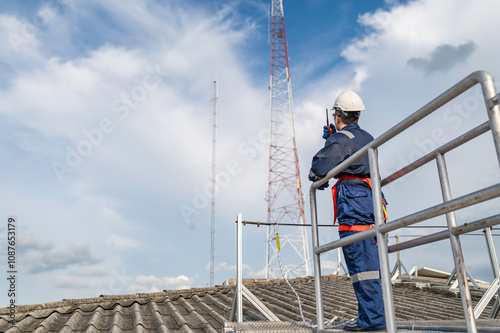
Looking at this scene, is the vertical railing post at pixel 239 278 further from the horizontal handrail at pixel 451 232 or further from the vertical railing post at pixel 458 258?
the vertical railing post at pixel 458 258

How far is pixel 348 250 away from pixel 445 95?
1.43 metres

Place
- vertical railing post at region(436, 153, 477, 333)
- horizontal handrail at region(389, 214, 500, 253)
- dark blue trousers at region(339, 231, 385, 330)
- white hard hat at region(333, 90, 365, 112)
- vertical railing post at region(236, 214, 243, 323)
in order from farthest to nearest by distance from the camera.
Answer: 1. vertical railing post at region(236, 214, 243, 323)
2. white hard hat at region(333, 90, 365, 112)
3. dark blue trousers at region(339, 231, 385, 330)
4. vertical railing post at region(436, 153, 477, 333)
5. horizontal handrail at region(389, 214, 500, 253)

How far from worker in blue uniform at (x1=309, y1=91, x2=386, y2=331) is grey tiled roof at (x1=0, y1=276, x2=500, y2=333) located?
165 centimetres

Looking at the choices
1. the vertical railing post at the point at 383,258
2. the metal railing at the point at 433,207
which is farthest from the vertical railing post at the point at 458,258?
the vertical railing post at the point at 383,258

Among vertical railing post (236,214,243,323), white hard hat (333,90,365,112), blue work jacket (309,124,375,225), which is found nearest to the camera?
blue work jacket (309,124,375,225)

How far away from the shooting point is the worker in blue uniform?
9.27ft

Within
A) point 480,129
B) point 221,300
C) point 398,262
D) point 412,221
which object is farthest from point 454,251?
point 398,262

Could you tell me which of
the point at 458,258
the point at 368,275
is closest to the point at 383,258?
the point at 458,258

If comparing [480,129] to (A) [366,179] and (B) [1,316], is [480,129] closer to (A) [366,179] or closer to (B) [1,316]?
(A) [366,179]

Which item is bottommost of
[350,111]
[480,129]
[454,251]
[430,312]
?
[430,312]

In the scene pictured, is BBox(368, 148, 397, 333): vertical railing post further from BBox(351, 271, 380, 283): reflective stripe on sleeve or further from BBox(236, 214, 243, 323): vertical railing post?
BBox(236, 214, 243, 323): vertical railing post

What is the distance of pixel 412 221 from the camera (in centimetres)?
207

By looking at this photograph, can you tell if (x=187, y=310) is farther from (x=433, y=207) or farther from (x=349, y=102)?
(x=433, y=207)

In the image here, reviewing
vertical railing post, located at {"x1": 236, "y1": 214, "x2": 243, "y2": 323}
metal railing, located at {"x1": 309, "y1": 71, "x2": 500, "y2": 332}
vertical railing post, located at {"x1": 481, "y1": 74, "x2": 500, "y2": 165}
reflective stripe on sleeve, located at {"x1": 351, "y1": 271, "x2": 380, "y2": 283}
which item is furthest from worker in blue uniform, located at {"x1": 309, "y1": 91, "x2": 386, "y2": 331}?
vertical railing post, located at {"x1": 481, "y1": 74, "x2": 500, "y2": 165}
